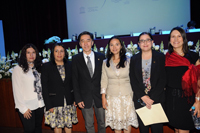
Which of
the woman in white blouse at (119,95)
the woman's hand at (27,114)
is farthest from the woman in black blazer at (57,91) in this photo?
the woman in white blouse at (119,95)

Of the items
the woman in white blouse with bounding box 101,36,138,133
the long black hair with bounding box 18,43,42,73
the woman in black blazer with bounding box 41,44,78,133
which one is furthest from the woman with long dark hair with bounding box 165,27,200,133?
the long black hair with bounding box 18,43,42,73

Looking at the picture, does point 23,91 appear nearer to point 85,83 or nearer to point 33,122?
point 33,122

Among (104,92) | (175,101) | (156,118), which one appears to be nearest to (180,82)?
(175,101)

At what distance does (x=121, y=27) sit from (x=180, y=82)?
5199mm

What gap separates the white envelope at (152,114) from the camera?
203cm

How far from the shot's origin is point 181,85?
1.94 m

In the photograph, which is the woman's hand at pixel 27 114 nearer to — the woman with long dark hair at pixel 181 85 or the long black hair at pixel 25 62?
the long black hair at pixel 25 62

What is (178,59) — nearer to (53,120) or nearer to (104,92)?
(104,92)

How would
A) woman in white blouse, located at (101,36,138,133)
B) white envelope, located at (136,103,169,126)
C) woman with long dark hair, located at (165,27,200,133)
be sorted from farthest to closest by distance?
woman in white blouse, located at (101,36,138,133) < white envelope, located at (136,103,169,126) < woman with long dark hair, located at (165,27,200,133)

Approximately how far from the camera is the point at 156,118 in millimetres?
2049

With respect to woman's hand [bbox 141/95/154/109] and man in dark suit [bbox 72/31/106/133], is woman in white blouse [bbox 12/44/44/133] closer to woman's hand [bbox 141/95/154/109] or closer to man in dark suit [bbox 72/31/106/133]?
man in dark suit [bbox 72/31/106/133]

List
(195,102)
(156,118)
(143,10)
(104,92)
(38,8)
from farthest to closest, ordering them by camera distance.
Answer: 1. (38,8)
2. (143,10)
3. (104,92)
4. (156,118)
5. (195,102)

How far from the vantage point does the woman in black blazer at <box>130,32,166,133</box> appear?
80.1 inches

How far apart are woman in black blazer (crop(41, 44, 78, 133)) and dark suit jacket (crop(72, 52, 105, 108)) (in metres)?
0.16
